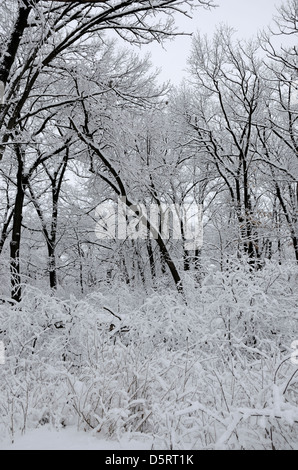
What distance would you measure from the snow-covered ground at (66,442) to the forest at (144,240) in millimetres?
66

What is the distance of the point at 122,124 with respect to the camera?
10.1 m

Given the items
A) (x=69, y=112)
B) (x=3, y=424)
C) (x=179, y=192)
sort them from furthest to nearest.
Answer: (x=179, y=192), (x=69, y=112), (x=3, y=424)

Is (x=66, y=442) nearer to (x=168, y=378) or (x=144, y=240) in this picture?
(x=168, y=378)

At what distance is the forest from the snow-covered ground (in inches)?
2.6

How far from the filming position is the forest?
114 inches

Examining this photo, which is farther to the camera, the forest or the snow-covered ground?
the forest

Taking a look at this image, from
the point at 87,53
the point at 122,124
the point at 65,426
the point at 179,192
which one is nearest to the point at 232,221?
the point at 179,192

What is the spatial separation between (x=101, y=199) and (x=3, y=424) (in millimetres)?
13637

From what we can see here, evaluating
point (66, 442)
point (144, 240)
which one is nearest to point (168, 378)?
point (66, 442)

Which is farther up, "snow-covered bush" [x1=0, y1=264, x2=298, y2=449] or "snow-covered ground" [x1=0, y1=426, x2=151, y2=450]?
"snow-covered bush" [x1=0, y1=264, x2=298, y2=449]

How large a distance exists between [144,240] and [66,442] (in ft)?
47.4

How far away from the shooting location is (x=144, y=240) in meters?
16.9

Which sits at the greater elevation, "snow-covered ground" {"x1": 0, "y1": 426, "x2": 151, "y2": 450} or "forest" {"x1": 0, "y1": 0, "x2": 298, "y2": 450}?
"forest" {"x1": 0, "y1": 0, "x2": 298, "y2": 450}
